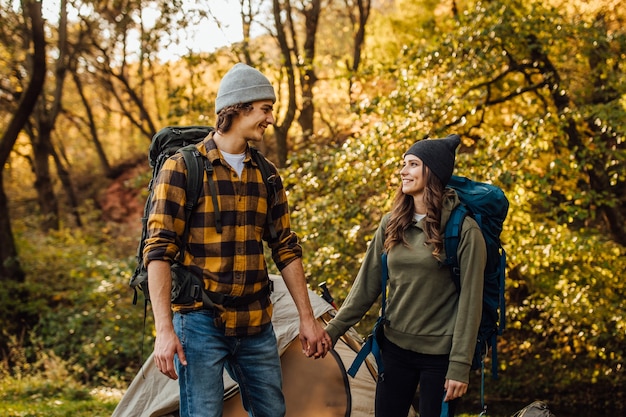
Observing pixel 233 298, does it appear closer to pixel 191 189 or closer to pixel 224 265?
pixel 224 265

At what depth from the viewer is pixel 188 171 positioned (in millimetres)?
2887

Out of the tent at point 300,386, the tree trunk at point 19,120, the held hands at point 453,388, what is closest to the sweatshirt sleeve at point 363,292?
the held hands at point 453,388

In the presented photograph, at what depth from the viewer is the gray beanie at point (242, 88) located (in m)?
3.01

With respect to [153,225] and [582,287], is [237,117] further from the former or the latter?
[582,287]

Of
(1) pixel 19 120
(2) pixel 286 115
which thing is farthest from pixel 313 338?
(2) pixel 286 115

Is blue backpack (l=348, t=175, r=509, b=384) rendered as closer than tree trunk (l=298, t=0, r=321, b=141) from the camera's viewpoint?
Yes

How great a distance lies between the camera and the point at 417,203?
3.29 meters

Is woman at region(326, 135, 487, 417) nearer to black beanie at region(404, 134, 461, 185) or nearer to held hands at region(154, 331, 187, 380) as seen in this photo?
black beanie at region(404, 134, 461, 185)

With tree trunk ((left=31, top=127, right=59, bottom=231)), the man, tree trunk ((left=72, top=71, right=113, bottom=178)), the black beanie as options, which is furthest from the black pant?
tree trunk ((left=72, top=71, right=113, bottom=178))

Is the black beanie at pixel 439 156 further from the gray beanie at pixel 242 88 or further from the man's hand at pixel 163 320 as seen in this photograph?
the man's hand at pixel 163 320

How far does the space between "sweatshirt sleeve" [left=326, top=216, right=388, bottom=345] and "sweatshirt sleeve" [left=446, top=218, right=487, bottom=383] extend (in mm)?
509

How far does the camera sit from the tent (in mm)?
4648

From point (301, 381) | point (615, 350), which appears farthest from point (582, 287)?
point (301, 381)

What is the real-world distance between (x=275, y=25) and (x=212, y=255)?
37.8ft
